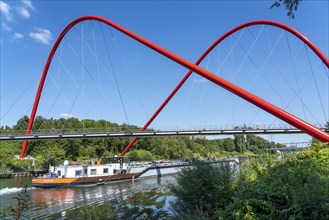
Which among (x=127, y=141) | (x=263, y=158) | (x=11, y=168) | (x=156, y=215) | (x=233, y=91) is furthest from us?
(x=127, y=141)

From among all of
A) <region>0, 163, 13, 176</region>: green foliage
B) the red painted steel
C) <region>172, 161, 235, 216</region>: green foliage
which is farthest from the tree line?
<region>172, 161, 235, 216</region>: green foliage

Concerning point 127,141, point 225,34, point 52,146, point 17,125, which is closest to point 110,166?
point 225,34

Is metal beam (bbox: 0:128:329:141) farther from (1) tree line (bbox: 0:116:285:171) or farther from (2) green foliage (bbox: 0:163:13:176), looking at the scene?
(2) green foliage (bbox: 0:163:13:176)

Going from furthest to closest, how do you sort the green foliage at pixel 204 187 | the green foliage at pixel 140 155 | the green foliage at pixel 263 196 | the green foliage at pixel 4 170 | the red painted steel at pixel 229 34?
the green foliage at pixel 140 155
the green foliage at pixel 4 170
the red painted steel at pixel 229 34
the green foliage at pixel 204 187
the green foliage at pixel 263 196

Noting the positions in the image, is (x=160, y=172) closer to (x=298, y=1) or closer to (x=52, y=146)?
(x=52, y=146)

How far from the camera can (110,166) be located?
38.0 m

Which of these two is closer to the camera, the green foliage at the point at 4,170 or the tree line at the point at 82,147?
the green foliage at the point at 4,170

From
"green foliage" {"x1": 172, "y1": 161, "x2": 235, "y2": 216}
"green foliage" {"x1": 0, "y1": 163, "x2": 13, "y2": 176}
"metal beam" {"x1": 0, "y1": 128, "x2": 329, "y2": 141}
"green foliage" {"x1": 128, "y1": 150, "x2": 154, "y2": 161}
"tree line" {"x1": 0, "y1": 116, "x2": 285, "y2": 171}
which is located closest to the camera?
"green foliage" {"x1": 172, "y1": 161, "x2": 235, "y2": 216}

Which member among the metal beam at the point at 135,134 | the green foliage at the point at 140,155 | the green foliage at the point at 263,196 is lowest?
the green foliage at the point at 263,196

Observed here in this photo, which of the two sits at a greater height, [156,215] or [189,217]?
[189,217]

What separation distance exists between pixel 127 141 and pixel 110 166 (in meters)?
39.0

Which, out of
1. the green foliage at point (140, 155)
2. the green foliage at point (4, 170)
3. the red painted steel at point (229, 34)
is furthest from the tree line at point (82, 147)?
the red painted steel at point (229, 34)

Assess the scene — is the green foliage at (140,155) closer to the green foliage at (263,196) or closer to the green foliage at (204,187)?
the green foliage at (204,187)

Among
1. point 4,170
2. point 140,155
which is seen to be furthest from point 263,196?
point 140,155
